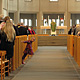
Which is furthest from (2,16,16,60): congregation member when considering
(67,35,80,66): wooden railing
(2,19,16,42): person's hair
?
(67,35,80,66): wooden railing

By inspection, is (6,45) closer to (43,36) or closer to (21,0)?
(43,36)

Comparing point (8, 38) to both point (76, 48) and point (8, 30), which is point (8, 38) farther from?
point (76, 48)

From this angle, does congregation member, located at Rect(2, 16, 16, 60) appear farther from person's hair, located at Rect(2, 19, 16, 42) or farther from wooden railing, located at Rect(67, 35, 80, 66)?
wooden railing, located at Rect(67, 35, 80, 66)

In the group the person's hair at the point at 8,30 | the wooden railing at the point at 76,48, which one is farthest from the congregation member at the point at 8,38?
the wooden railing at the point at 76,48

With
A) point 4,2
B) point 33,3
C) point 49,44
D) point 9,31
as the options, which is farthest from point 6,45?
point 33,3

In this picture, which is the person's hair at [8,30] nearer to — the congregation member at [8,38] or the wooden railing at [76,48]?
the congregation member at [8,38]

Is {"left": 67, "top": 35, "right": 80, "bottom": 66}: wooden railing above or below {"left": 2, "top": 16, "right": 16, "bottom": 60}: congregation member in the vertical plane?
below

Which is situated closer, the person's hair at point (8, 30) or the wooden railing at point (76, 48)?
the person's hair at point (8, 30)

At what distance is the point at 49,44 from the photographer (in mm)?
26109

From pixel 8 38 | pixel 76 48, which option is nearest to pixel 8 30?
pixel 8 38

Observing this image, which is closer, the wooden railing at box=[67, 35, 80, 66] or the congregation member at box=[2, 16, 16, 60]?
the congregation member at box=[2, 16, 16, 60]

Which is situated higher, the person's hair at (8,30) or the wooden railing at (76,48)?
the person's hair at (8,30)

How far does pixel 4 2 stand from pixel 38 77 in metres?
23.7

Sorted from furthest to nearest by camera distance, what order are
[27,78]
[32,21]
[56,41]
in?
[32,21] < [56,41] < [27,78]
